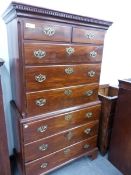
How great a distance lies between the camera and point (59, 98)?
1314 millimetres

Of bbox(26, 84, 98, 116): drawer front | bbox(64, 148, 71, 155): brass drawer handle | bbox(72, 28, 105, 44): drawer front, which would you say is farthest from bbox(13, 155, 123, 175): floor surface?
bbox(72, 28, 105, 44): drawer front

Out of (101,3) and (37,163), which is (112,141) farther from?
(101,3)

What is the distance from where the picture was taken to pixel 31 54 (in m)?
1.07

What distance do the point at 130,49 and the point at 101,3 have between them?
85 cm

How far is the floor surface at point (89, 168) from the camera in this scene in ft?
5.35

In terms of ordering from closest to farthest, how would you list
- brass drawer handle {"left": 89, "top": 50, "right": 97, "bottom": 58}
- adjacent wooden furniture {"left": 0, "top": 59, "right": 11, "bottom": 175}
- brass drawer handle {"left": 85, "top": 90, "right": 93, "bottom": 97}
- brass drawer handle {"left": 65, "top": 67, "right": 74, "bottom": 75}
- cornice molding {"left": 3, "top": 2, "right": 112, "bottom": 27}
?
cornice molding {"left": 3, "top": 2, "right": 112, "bottom": 27} < adjacent wooden furniture {"left": 0, "top": 59, "right": 11, "bottom": 175} < brass drawer handle {"left": 65, "top": 67, "right": 74, "bottom": 75} < brass drawer handle {"left": 89, "top": 50, "right": 97, "bottom": 58} < brass drawer handle {"left": 85, "top": 90, "right": 93, "bottom": 97}

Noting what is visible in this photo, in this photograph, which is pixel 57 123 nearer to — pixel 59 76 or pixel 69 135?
pixel 69 135

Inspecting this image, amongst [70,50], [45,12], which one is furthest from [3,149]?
[45,12]

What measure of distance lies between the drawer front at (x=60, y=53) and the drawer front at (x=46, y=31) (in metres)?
0.05

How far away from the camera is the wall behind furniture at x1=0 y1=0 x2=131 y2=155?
1.48 meters

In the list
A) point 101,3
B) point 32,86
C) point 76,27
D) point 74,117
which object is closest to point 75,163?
point 74,117

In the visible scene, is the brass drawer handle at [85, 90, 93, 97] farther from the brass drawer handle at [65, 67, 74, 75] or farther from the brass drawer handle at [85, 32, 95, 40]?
the brass drawer handle at [85, 32, 95, 40]

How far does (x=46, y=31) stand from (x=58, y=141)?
979 mm

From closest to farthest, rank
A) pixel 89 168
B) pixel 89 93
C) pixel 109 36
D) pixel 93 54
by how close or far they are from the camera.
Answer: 1. pixel 93 54
2. pixel 89 93
3. pixel 89 168
4. pixel 109 36
